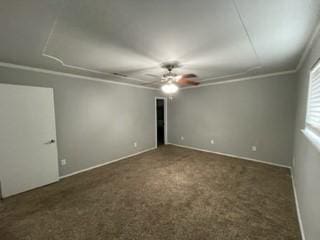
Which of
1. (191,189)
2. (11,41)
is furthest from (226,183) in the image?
(11,41)

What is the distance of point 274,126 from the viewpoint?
3.71 meters

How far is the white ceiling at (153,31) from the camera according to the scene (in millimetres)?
1227

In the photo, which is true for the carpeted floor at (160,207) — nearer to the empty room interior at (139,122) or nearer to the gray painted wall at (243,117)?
the empty room interior at (139,122)

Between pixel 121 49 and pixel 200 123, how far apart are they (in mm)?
3735

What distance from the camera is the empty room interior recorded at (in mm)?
1421

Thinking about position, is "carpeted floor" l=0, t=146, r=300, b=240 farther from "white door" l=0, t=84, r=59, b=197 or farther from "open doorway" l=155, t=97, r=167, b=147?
"open doorway" l=155, t=97, r=167, b=147

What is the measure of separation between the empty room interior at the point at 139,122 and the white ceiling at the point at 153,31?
15mm

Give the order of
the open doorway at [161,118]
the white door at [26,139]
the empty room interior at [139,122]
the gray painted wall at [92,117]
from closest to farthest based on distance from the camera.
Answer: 1. the empty room interior at [139,122]
2. the white door at [26,139]
3. the gray painted wall at [92,117]
4. the open doorway at [161,118]

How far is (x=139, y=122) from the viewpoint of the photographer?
498 cm

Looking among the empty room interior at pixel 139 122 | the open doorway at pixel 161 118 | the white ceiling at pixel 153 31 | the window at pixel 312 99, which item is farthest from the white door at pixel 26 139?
the window at pixel 312 99

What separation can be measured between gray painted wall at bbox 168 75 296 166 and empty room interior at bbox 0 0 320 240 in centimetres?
3

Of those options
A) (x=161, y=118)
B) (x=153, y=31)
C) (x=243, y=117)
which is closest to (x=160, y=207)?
(x=153, y=31)

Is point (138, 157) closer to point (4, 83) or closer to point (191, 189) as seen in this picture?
point (191, 189)

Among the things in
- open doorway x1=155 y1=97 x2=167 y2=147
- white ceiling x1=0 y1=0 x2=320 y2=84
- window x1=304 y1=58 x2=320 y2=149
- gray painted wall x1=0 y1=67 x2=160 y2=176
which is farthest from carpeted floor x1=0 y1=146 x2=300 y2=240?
open doorway x1=155 y1=97 x2=167 y2=147
